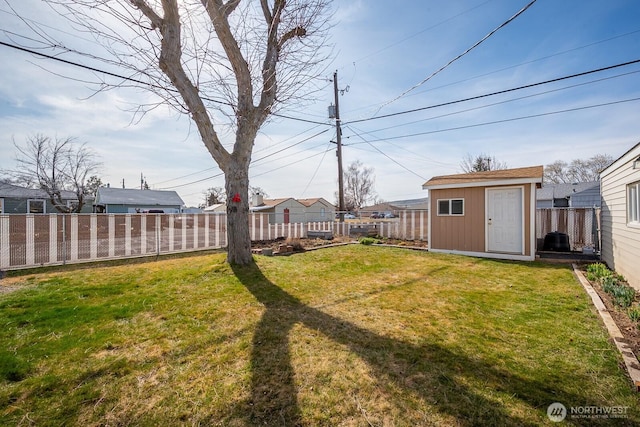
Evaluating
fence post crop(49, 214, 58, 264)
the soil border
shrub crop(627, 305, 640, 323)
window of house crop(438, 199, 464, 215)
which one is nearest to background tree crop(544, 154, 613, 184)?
window of house crop(438, 199, 464, 215)

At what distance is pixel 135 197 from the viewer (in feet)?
74.5

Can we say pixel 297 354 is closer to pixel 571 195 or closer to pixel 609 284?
pixel 609 284

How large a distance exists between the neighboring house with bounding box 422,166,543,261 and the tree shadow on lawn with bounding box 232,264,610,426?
21.4 ft

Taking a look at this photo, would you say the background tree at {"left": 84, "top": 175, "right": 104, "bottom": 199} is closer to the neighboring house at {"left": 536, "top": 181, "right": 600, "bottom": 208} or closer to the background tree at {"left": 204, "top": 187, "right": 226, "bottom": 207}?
the background tree at {"left": 204, "top": 187, "right": 226, "bottom": 207}

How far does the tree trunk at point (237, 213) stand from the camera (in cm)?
546

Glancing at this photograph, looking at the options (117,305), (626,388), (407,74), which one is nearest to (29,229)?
(117,305)

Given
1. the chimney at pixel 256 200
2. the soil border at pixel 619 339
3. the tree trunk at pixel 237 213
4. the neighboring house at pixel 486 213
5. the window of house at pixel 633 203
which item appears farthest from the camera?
the chimney at pixel 256 200

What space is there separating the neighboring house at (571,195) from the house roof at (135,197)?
30.2 m

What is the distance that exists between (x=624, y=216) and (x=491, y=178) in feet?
9.70

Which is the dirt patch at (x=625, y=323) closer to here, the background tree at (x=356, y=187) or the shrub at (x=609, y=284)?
the shrub at (x=609, y=284)

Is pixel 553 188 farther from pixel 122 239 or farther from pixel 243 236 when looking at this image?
pixel 122 239

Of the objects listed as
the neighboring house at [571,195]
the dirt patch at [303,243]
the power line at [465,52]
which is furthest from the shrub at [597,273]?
the neighboring house at [571,195]

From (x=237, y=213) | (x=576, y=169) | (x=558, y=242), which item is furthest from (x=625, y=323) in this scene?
(x=576, y=169)

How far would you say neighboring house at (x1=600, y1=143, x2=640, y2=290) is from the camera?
450 centimetres
